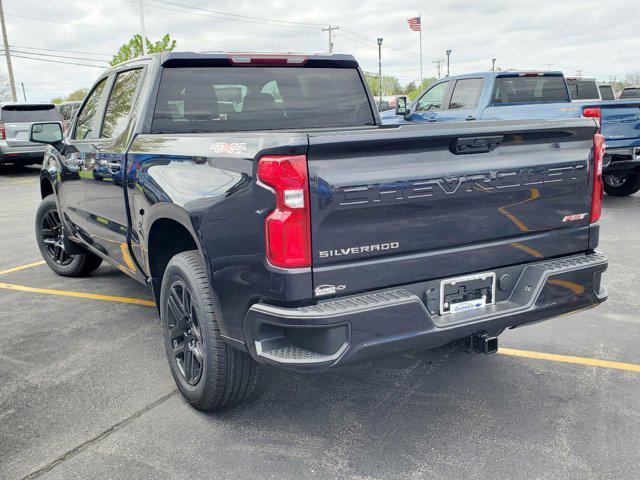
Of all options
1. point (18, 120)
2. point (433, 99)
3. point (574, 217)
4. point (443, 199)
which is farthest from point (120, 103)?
point (18, 120)

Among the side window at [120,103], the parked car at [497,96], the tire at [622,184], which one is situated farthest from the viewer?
the tire at [622,184]

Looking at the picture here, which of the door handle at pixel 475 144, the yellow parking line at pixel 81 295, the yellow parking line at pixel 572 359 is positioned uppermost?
the door handle at pixel 475 144

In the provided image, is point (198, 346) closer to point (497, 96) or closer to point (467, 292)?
point (467, 292)

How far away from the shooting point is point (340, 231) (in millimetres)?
2559

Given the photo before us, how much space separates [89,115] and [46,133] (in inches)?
16.9

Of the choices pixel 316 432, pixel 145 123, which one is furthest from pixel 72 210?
pixel 316 432

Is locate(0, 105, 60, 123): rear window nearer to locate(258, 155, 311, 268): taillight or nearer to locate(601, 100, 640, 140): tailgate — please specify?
locate(601, 100, 640, 140): tailgate

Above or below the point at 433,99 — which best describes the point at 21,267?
below

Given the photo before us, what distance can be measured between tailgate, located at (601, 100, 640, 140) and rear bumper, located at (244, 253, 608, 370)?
6.98m

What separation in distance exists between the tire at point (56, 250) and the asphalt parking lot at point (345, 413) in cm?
144

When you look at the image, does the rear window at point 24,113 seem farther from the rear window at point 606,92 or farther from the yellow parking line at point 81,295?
the rear window at point 606,92

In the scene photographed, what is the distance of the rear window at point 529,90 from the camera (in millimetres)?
10295

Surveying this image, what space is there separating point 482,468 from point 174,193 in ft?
6.36

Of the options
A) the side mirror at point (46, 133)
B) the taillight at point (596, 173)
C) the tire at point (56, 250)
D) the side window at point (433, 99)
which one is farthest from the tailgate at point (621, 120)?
the side mirror at point (46, 133)
